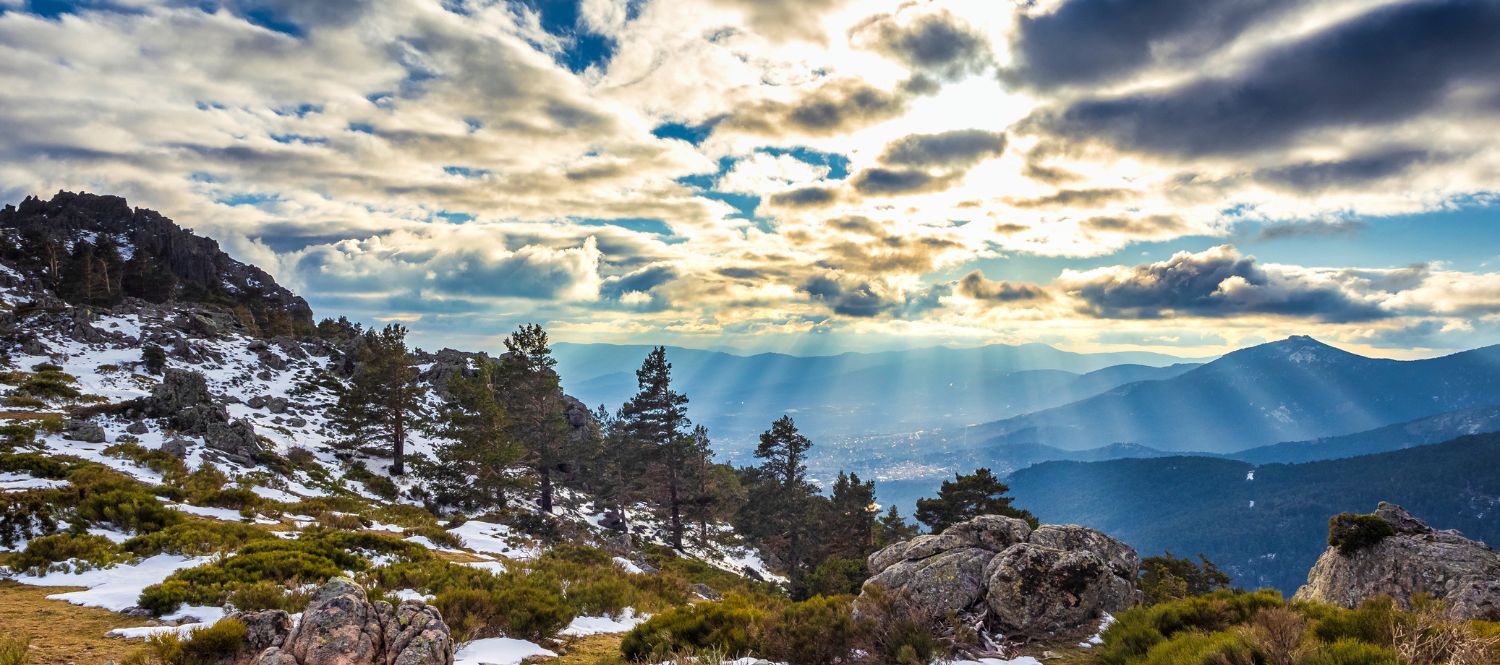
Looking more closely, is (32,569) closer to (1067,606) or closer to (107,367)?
(1067,606)

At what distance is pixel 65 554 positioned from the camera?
12.9m

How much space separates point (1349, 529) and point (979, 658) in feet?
41.2

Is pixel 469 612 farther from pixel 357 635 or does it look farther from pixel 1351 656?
pixel 1351 656

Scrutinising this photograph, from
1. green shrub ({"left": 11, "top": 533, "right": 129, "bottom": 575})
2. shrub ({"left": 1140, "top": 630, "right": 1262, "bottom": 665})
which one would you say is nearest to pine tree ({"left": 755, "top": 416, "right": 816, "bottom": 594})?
green shrub ({"left": 11, "top": 533, "right": 129, "bottom": 575})

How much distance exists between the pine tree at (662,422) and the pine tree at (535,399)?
222 inches

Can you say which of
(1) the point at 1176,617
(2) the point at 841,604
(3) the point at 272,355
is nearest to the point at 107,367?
(3) the point at 272,355

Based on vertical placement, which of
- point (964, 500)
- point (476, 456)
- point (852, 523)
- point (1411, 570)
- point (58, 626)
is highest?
point (58, 626)

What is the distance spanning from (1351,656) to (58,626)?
17.7 meters

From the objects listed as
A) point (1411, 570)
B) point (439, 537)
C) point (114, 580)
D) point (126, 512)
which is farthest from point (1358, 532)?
point (126, 512)

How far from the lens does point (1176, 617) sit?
10461mm

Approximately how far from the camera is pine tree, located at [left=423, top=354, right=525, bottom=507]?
1345 inches

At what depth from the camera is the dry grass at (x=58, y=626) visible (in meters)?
7.81

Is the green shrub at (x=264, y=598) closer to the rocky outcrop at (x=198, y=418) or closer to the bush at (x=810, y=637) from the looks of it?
the bush at (x=810, y=637)

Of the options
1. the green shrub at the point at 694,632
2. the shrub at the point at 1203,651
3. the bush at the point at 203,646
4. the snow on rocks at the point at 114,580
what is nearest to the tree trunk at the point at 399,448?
the snow on rocks at the point at 114,580
